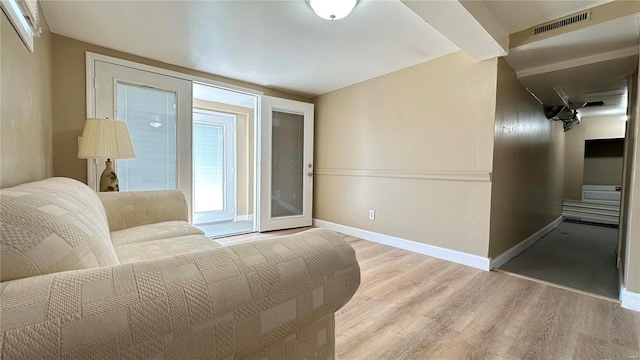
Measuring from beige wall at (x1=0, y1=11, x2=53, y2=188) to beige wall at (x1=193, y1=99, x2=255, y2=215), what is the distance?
2.75 m

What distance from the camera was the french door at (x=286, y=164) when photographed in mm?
3631

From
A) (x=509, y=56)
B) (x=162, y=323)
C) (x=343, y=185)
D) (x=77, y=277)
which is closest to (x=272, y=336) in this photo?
(x=162, y=323)

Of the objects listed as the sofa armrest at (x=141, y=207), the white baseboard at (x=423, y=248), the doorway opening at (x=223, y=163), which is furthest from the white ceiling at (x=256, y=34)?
the white baseboard at (x=423, y=248)

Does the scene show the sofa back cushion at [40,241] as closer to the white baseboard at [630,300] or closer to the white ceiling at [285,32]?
the white ceiling at [285,32]

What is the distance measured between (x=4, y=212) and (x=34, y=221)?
43 mm

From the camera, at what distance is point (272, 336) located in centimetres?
61

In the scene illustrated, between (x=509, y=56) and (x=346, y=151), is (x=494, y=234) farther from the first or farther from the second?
(x=346, y=151)

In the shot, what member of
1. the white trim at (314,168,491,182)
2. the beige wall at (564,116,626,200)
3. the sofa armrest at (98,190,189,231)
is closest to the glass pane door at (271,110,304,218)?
the white trim at (314,168,491,182)

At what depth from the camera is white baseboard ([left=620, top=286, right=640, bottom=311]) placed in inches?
67.4

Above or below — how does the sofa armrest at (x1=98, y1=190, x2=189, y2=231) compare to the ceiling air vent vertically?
below

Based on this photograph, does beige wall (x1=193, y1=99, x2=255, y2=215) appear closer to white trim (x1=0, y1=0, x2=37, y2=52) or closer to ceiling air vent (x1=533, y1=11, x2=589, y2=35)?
white trim (x1=0, y1=0, x2=37, y2=52)

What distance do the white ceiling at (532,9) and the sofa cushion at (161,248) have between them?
242 centimetres

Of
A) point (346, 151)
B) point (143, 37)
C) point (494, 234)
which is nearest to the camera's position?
point (143, 37)

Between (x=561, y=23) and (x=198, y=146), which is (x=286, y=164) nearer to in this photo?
(x=198, y=146)
